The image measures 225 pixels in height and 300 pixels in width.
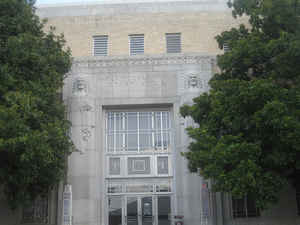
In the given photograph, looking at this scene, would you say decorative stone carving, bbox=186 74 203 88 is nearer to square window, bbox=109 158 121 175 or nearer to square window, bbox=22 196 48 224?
square window, bbox=109 158 121 175

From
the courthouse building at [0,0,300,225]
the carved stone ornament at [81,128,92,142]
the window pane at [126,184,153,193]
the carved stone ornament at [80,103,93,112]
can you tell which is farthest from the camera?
the carved stone ornament at [80,103,93,112]

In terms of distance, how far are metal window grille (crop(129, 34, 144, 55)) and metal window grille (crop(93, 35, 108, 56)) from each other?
154 cm

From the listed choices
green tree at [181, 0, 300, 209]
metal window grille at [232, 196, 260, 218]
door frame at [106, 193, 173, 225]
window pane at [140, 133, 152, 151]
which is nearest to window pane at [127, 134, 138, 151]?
window pane at [140, 133, 152, 151]

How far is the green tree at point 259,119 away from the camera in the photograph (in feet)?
46.6

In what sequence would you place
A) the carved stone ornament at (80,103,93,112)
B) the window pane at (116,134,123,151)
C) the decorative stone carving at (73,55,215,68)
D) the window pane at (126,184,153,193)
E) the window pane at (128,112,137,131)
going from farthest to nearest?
the decorative stone carving at (73,55,215,68)
the window pane at (128,112,137,131)
the window pane at (116,134,123,151)
the carved stone ornament at (80,103,93,112)
the window pane at (126,184,153,193)

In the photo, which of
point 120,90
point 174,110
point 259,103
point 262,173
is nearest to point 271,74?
point 259,103

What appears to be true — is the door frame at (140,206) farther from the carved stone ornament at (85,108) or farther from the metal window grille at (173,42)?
the metal window grille at (173,42)

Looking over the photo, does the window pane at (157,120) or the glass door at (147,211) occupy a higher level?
the window pane at (157,120)

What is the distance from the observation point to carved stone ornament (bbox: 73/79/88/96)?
68.7 feet

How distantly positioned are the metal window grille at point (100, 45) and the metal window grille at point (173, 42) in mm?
3699

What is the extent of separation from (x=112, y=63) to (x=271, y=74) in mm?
8642

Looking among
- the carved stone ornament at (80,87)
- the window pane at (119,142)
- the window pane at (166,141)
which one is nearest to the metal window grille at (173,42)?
the window pane at (166,141)

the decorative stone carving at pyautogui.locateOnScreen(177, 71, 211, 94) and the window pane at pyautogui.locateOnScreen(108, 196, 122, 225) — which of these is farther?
→ the decorative stone carving at pyautogui.locateOnScreen(177, 71, 211, 94)

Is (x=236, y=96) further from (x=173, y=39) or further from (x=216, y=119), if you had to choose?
(x=173, y=39)
